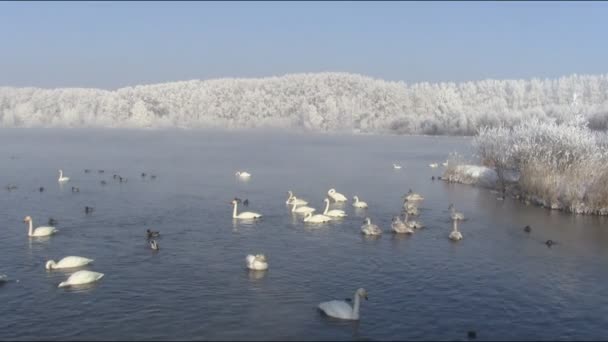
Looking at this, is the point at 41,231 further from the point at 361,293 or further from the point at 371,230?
the point at 361,293

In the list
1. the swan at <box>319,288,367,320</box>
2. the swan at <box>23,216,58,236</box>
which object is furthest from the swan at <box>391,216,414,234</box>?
the swan at <box>23,216,58,236</box>

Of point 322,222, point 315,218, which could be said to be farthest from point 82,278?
point 322,222

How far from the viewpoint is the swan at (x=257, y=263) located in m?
21.5

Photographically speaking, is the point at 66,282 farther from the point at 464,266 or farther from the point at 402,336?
the point at 464,266

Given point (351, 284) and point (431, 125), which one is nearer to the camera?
point (351, 284)

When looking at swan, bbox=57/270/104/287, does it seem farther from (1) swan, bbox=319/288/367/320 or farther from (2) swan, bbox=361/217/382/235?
(2) swan, bbox=361/217/382/235

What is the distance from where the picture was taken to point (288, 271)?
2183 centimetres

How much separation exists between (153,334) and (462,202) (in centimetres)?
2670

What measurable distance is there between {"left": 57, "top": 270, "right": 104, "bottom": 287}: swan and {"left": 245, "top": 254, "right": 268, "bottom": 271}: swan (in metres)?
5.00

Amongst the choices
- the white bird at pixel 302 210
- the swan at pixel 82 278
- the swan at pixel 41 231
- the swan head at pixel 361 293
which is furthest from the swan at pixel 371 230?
the swan at pixel 41 231

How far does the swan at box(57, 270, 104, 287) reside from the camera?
19.7 metres

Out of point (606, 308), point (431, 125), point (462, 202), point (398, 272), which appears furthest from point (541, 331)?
point (431, 125)

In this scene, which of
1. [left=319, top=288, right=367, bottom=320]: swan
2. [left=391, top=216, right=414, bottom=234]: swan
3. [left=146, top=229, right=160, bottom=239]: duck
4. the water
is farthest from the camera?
[left=391, top=216, right=414, bottom=234]: swan

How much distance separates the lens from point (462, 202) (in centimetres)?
3872
